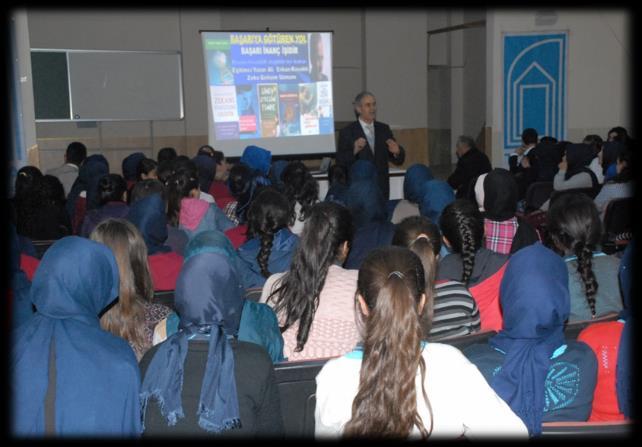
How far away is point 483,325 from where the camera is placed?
8.96ft

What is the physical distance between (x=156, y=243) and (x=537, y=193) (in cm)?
357

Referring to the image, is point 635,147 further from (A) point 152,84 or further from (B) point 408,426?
(A) point 152,84

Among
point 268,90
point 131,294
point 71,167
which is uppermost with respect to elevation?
point 268,90

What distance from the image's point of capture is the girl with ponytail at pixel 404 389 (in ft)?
4.93

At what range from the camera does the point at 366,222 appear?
3703 mm

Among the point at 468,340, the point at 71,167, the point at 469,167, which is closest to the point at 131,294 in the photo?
the point at 468,340

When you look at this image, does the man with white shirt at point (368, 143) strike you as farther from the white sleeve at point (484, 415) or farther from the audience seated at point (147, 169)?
the white sleeve at point (484, 415)

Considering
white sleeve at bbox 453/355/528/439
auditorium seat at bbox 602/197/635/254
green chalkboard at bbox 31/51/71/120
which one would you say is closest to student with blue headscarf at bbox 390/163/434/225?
auditorium seat at bbox 602/197/635/254

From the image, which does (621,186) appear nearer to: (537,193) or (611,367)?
(537,193)

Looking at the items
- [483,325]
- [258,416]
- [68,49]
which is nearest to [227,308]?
[258,416]

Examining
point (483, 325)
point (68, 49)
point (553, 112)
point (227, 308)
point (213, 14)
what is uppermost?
point (213, 14)

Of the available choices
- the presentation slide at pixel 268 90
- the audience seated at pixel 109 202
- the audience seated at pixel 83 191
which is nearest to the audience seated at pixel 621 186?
the audience seated at pixel 109 202

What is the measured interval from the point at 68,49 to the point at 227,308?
330 inches

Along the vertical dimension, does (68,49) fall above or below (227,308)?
above
